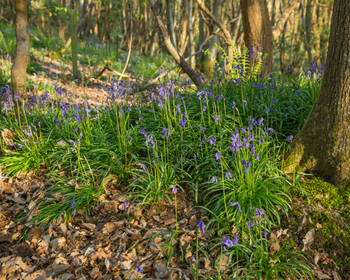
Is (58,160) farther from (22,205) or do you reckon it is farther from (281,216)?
(281,216)

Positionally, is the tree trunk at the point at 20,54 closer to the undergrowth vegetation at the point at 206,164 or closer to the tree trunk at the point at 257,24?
the undergrowth vegetation at the point at 206,164

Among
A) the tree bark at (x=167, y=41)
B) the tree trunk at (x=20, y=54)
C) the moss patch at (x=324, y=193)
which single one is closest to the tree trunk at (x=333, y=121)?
the moss patch at (x=324, y=193)

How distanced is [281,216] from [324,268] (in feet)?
1.74

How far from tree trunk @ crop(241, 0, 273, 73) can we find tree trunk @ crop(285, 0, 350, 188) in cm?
228

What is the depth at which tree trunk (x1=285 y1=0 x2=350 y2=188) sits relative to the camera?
249cm

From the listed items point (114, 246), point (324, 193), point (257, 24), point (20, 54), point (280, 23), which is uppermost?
point (280, 23)

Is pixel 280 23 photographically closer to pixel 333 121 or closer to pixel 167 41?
pixel 167 41

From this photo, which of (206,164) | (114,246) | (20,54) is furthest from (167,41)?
(114,246)

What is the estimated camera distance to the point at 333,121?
260 centimetres

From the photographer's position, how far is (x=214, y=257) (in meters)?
2.27

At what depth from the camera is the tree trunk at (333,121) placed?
2490 millimetres

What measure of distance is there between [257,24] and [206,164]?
3152 millimetres

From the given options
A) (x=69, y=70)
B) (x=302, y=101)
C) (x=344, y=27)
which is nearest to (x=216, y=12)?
(x=69, y=70)

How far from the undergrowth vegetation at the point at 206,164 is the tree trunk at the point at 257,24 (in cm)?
102
